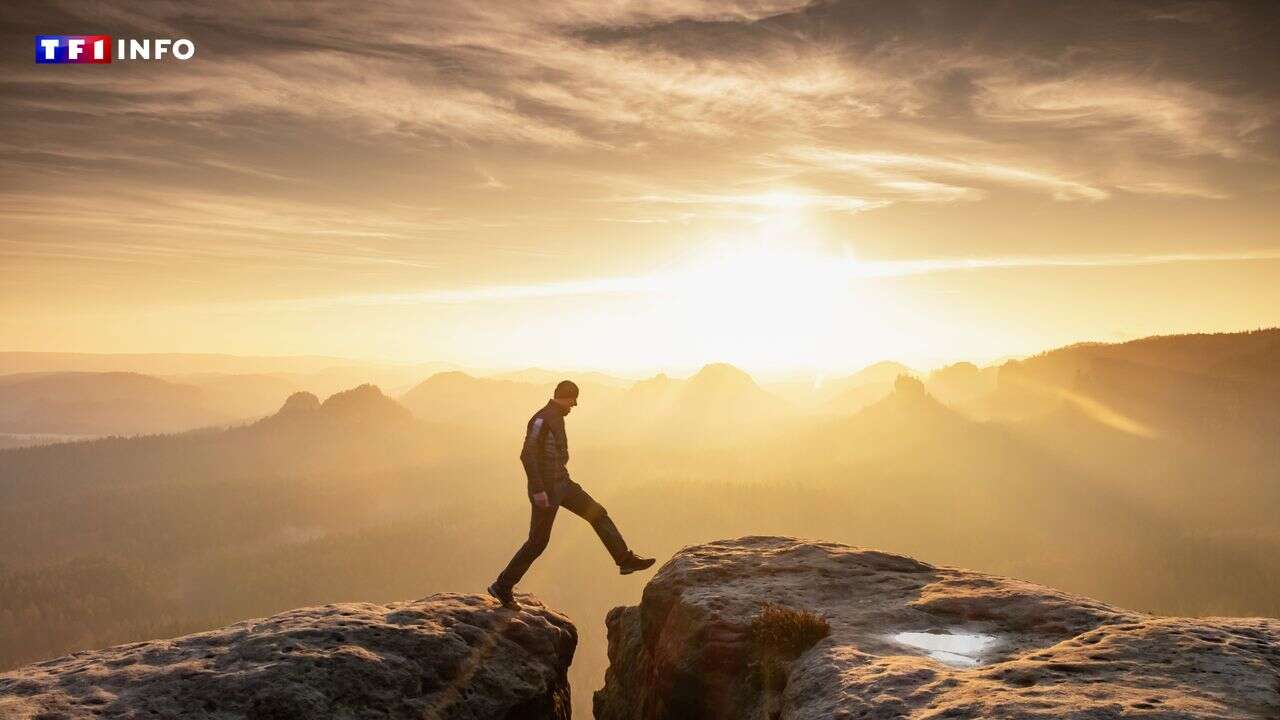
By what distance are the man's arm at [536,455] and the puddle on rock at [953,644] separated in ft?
22.8

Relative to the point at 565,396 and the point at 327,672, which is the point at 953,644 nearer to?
the point at 565,396

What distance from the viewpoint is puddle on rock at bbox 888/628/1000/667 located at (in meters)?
9.35

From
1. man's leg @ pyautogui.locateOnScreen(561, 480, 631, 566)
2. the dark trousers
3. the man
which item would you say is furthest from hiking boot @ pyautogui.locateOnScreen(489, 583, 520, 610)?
man's leg @ pyautogui.locateOnScreen(561, 480, 631, 566)

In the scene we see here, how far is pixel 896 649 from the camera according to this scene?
980cm

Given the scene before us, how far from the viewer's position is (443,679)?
430 inches

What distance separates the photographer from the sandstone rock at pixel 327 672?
351 inches

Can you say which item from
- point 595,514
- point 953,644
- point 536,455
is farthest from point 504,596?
point 953,644

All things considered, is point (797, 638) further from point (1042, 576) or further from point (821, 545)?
point (1042, 576)

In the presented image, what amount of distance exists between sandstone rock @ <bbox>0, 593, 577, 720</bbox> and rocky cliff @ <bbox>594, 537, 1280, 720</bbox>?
285cm

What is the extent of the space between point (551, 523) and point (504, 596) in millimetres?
2348

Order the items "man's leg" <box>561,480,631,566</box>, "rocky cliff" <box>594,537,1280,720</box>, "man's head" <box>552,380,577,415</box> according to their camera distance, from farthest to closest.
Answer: "man's leg" <box>561,480,631,566</box>, "man's head" <box>552,380,577,415</box>, "rocky cliff" <box>594,537,1280,720</box>

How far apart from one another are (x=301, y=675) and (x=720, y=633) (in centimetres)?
672

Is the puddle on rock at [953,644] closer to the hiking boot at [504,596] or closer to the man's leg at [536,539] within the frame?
the man's leg at [536,539]

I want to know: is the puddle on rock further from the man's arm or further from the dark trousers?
the man's arm
